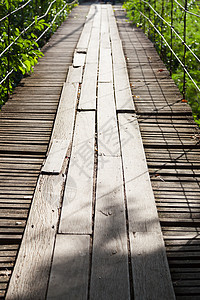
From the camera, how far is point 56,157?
7.14 feet

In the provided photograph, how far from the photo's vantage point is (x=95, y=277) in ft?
4.34

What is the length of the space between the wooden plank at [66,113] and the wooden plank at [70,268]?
3.29ft

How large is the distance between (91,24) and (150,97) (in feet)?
13.1

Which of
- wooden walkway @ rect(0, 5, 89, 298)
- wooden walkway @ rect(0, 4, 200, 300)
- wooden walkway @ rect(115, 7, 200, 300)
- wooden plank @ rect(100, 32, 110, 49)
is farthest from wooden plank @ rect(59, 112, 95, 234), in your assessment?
wooden plank @ rect(100, 32, 110, 49)

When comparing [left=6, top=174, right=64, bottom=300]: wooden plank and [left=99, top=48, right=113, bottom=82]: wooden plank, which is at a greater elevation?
[left=99, top=48, right=113, bottom=82]: wooden plank

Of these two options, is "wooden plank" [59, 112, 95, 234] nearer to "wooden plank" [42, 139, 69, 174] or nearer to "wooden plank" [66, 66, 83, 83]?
"wooden plank" [42, 139, 69, 174]

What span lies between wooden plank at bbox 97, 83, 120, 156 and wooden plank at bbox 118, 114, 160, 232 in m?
0.05

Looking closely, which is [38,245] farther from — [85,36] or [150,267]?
[85,36]

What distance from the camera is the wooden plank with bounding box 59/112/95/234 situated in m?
1.62

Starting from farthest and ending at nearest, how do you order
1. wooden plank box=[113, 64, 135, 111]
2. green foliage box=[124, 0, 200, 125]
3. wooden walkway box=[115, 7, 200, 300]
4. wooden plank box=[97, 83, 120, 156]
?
1. green foliage box=[124, 0, 200, 125]
2. wooden plank box=[113, 64, 135, 111]
3. wooden plank box=[97, 83, 120, 156]
4. wooden walkway box=[115, 7, 200, 300]

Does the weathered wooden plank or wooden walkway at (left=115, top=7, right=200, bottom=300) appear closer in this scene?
wooden walkway at (left=115, top=7, right=200, bottom=300)

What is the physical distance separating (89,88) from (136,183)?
163 centimetres

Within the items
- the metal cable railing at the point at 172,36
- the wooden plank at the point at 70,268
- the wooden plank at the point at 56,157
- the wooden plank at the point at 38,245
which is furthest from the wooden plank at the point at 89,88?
the wooden plank at the point at 70,268

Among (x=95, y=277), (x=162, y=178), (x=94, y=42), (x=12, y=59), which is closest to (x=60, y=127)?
(x=162, y=178)
